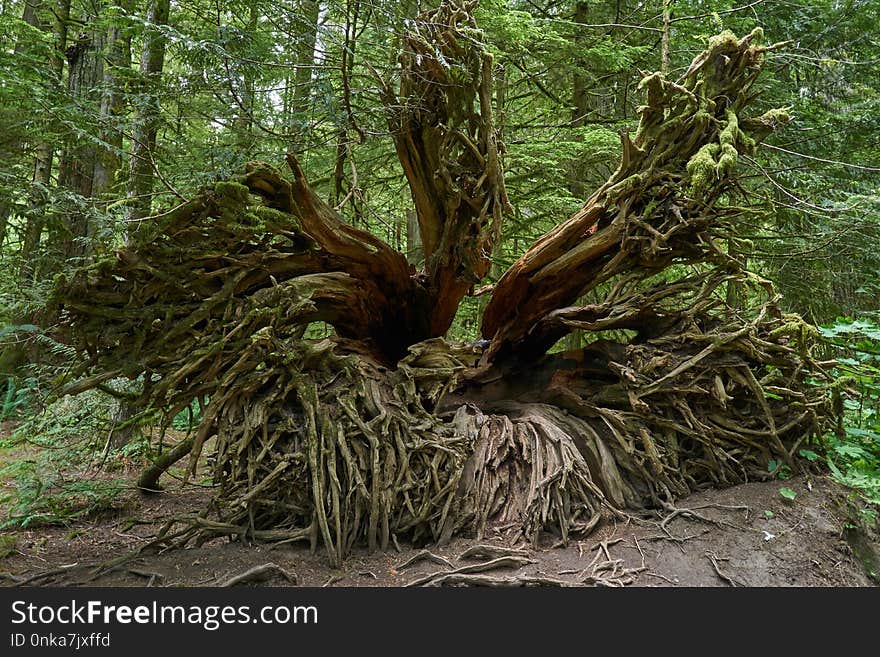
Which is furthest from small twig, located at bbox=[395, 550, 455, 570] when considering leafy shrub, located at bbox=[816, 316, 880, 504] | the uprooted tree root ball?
leafy shrub, located at bbox=[816, 316, 880, 504]

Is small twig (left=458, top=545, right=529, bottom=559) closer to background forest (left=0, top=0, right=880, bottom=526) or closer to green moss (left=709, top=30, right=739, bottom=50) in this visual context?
background forest (left=0, top=0, right=880, bottom=526)

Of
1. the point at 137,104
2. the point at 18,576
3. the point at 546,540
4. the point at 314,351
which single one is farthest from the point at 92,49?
the point at 546,540

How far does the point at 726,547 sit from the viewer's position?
12.2 ft

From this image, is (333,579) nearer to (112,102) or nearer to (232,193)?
(232,193)

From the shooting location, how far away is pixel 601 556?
3715 millimetres

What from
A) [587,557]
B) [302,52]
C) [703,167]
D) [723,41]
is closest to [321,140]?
[302,52]

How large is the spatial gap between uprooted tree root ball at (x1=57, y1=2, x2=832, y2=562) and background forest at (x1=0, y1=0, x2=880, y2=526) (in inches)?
13.2

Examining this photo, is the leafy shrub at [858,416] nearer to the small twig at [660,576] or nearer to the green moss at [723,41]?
the small twig at [660,576]

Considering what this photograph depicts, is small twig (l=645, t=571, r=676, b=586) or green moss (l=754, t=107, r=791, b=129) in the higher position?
green moss (l=754, t=107, r=791, b=129)

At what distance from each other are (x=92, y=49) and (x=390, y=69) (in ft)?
13.7

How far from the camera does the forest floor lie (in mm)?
3393

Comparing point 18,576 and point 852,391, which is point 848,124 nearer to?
point 852,391

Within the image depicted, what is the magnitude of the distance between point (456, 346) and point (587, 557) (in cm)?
234

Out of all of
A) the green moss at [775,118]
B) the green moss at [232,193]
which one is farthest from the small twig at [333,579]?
the green moss at [775,118]
